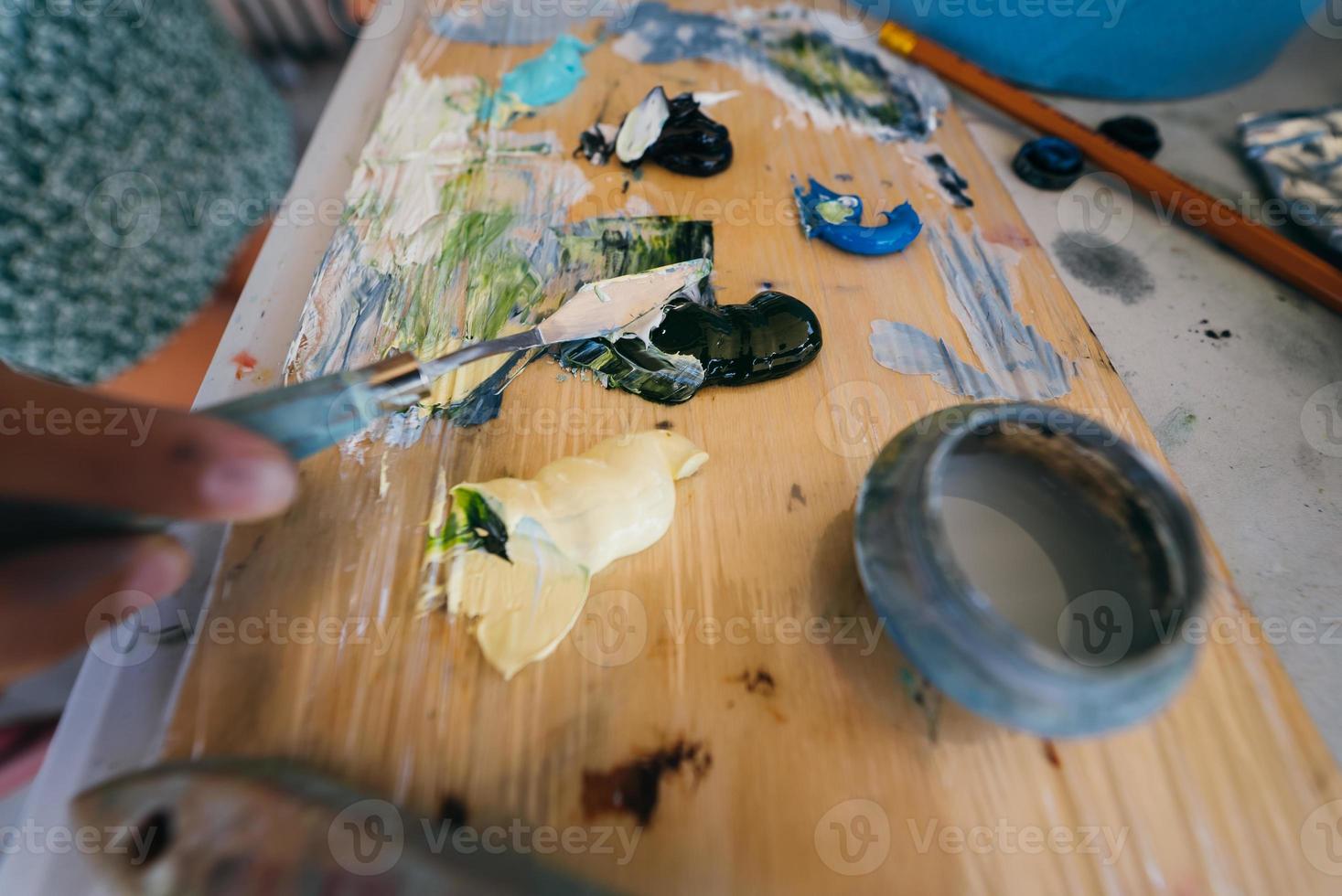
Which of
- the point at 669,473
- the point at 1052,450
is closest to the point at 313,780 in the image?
the point at 669,473

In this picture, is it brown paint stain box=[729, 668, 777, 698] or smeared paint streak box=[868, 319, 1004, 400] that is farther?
smeared paint streak box=[868, 319, 1004, 400]

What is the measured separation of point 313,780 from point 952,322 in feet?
2.45

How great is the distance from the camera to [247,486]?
0.46m
